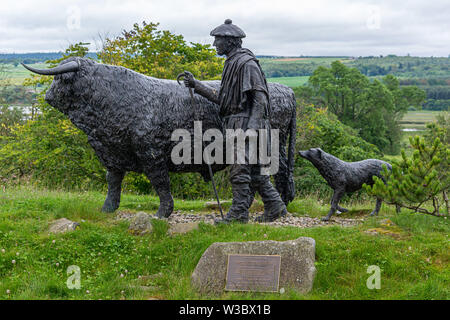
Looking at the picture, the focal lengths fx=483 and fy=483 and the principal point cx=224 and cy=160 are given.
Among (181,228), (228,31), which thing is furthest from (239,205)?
(228,31)

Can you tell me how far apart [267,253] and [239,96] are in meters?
2.53

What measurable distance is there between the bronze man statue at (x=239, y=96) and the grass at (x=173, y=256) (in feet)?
1.94

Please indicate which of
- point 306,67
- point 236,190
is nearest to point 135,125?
point 236,190

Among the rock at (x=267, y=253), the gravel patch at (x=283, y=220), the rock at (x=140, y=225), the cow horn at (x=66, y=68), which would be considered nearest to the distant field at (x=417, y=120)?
the gravel patch at (x=283, y=220)

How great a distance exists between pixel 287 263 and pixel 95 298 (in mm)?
2270

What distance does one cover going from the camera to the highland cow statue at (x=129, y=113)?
7.37m

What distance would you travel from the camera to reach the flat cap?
284 inches

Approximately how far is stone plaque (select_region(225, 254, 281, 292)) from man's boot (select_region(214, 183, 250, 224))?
146 centimetres

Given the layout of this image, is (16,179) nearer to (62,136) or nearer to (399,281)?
(62,136)

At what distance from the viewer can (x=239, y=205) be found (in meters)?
7.33

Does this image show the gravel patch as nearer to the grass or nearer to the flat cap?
the grass

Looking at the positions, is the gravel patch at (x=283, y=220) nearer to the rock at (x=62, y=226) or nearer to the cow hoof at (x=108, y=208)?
the cow hoof at (x=108, y=208)

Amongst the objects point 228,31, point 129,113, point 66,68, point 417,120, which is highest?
point 228,31

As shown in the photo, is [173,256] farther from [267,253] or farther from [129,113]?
[129,113]
